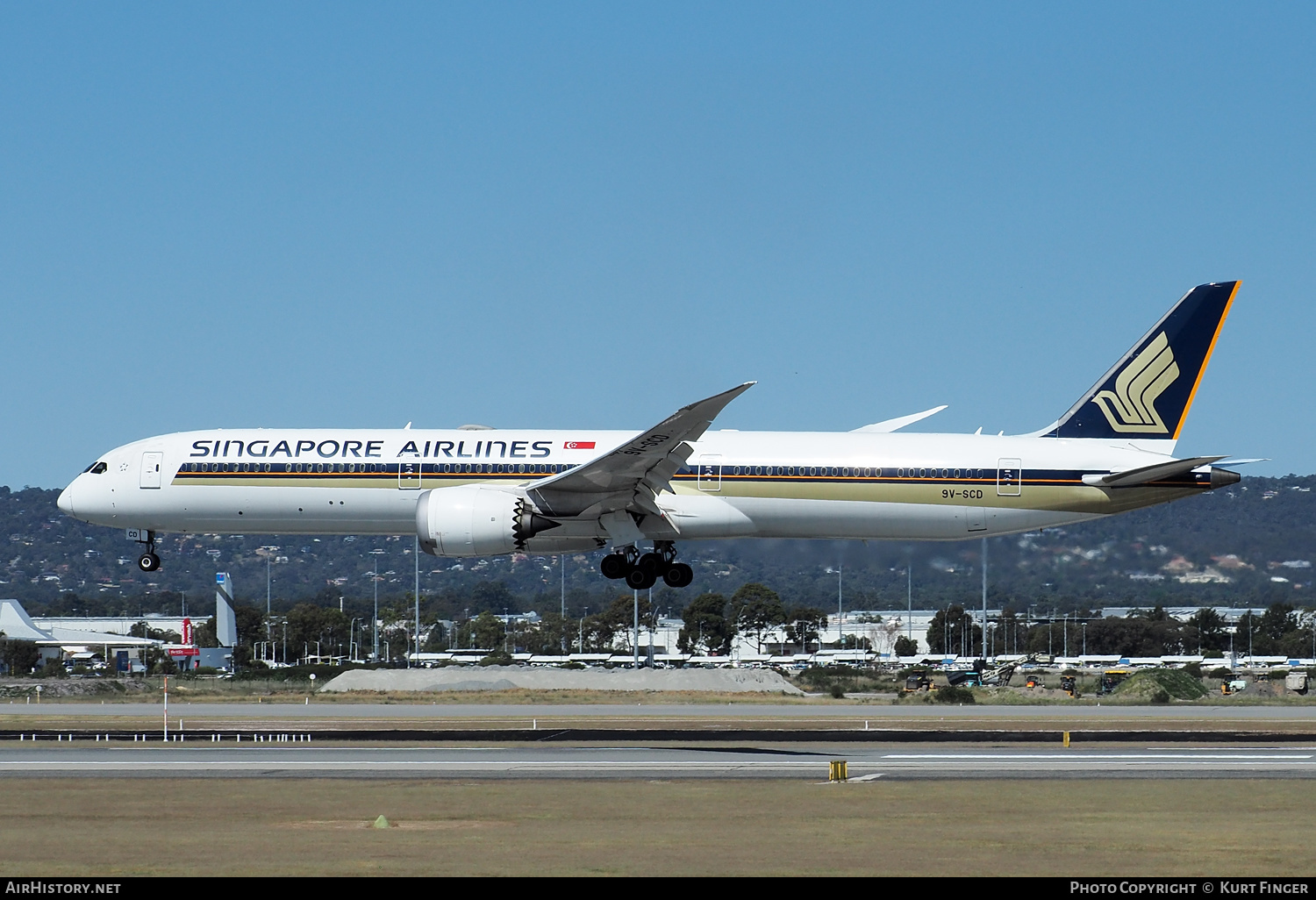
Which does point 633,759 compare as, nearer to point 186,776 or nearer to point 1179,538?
point 186,776

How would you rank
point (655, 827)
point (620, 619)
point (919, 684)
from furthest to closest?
point (620, 619)
point (919, 684)
point (655, 827)

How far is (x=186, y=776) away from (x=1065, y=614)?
75073mm

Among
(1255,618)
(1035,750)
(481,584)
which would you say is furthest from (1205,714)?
(481,584)

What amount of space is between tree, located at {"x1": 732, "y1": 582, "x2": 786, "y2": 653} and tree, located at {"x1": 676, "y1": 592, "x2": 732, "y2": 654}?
1121 mm

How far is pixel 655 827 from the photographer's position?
22.0 metres

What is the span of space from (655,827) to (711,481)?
18.1 meters

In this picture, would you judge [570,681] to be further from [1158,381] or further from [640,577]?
[1158,381]

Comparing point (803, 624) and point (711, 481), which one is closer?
point (711, 481)

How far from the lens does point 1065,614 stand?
94.7 metres

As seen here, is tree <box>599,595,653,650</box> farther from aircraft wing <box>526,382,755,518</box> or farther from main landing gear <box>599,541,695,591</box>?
aircraft wing <box>526,382,755,518</box>

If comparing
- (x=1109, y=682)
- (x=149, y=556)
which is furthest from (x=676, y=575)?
(x=1109, y=682)

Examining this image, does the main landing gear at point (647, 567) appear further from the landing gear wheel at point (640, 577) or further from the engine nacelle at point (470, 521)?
the engine nacelle at point (470, 521)

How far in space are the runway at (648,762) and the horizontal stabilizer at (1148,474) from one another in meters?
7.16
